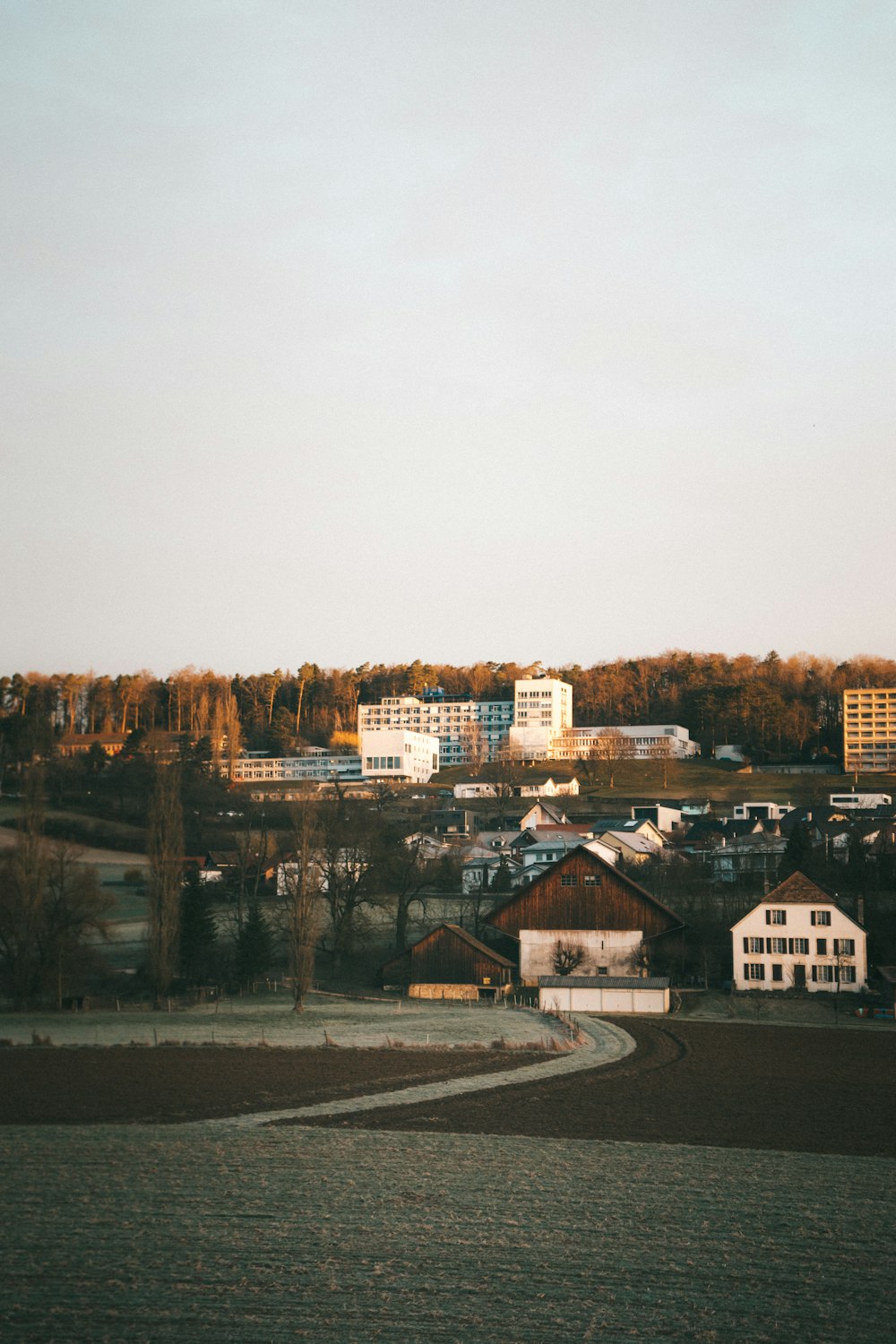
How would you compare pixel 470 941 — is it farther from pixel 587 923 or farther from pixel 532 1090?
pixel 532 1090

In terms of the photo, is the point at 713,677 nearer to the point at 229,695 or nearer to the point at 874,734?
the point at 874,734

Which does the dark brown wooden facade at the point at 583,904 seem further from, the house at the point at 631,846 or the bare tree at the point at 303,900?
the house at the point at 631,846

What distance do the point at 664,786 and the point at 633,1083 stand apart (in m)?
116

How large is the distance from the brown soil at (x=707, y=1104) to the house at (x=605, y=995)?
38.3ft

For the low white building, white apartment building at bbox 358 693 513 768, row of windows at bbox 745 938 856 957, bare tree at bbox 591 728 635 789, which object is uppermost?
white apartment building at bbox 358 693 513 768

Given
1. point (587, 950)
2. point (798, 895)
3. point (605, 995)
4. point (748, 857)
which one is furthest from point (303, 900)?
point (748, 857)

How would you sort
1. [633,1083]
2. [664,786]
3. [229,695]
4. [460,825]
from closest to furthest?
1. [633,1083]
2. [460,825]
3. [664,786]
4. [229,695]

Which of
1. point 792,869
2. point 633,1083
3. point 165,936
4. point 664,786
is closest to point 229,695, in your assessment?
point 664,786

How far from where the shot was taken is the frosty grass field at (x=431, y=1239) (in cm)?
1153

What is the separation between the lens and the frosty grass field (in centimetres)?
1153

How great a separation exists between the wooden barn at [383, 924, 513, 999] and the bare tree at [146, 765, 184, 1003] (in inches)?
433

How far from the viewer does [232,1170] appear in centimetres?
1781

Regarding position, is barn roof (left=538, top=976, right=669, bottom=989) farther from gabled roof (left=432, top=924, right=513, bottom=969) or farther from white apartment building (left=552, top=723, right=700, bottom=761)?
white apartment building (left=552, top=723, right=700, bottom=761)

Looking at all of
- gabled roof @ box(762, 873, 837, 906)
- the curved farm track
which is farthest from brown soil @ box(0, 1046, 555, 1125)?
gabled roof @ box(762, 873, 837, 906)
